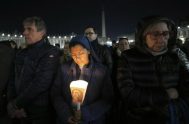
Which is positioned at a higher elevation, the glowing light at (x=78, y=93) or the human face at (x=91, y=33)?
the human face at (x=91, y=33)

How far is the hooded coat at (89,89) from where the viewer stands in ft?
13.1

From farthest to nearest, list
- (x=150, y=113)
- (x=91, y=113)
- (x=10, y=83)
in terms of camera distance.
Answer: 1. (x=10, y=83)
2. (x=91, y=113)
3. (x=150, y=113)

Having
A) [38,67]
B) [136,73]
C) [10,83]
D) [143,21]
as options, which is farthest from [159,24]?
[10,83]

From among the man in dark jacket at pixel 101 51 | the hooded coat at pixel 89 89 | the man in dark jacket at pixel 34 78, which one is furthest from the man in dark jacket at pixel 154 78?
the man in dark jacket at pixel 101 51

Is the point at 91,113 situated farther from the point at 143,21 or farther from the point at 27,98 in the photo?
the point at 143,21

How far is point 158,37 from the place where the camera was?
3529 millimetres

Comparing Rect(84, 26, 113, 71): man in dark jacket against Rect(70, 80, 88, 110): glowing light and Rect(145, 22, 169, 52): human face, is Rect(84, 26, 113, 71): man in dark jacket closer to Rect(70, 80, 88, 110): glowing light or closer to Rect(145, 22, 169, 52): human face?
Rect(145, 22, 169, 52): human face

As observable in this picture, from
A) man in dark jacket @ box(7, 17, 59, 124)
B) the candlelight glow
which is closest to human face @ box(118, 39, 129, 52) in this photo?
man in dark jacket @ box(7, 17, 59, 124)

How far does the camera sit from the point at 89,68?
407 centimetres

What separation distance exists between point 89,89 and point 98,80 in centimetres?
16

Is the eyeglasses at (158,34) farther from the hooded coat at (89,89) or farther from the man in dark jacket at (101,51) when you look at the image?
the man in dark jacket at (101,51)

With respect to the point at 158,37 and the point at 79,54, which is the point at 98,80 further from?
the point at 158,37

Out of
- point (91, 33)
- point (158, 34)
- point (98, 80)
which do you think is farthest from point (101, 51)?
point (158, 34)

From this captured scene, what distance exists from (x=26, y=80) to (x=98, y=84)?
3.52 ft
